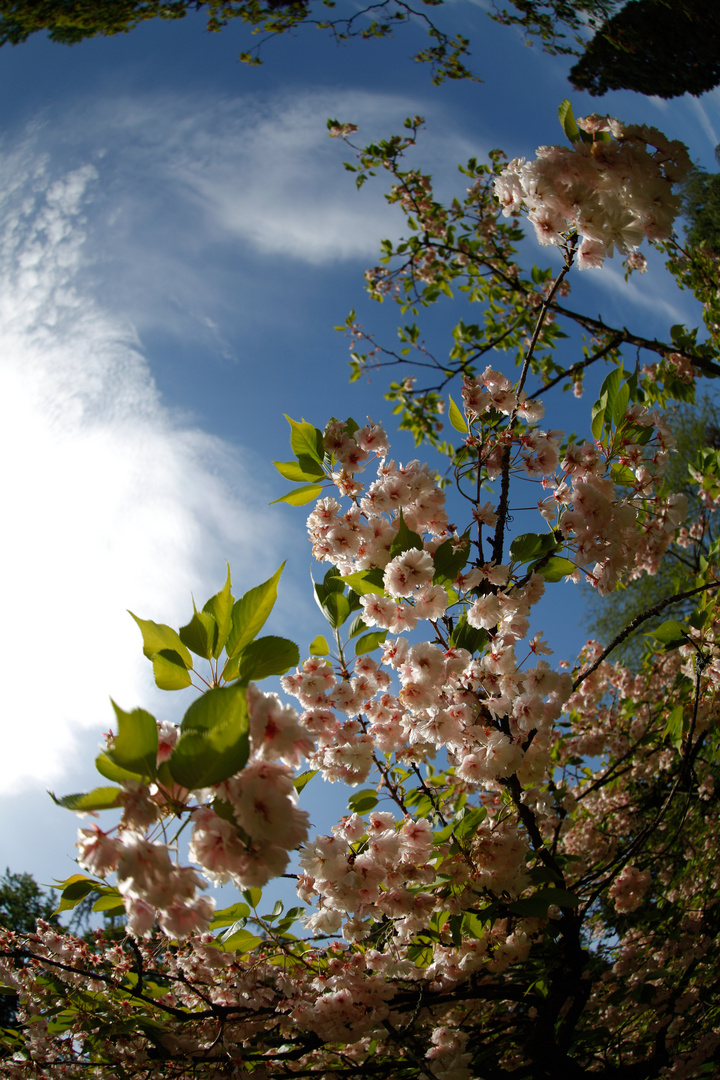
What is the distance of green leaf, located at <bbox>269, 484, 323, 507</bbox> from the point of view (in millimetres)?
1787

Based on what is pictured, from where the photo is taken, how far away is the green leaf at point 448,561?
5.27 ft

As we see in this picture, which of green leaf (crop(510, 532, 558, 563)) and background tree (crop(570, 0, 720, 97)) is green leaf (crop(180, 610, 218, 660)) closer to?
green leaf (crop(510, 532, 558, 563))

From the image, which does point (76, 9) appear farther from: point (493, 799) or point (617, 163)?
point (493, 799)

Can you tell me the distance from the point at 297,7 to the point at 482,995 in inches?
353

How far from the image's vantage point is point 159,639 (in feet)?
3.44

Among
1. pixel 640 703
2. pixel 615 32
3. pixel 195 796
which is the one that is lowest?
pixel 195 796

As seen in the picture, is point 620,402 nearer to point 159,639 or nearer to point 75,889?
point 159,639

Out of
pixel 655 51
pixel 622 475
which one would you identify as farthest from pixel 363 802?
pixel 655 51

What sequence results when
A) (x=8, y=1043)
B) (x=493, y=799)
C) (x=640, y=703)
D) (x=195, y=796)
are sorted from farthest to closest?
(x=640, y=703), (x=493, y=799), (x=8, y=1043), (x=195, y=796)

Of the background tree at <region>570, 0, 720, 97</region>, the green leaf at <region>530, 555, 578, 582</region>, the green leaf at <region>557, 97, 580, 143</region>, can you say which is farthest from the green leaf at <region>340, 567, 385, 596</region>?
the background tree at <region>570, 0, 720, 97</region>

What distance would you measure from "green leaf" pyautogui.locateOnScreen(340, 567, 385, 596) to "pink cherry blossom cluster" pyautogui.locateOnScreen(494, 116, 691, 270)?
1.15 m

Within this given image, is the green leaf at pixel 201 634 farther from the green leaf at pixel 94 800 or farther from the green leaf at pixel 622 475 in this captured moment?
the green leaf at pixel 622 475

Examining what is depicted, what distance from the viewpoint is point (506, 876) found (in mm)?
1693

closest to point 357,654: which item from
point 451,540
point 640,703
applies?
point 451,540
